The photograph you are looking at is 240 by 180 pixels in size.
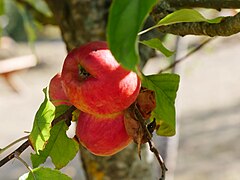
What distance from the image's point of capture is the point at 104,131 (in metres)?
0.55

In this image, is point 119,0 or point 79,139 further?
point 79,139

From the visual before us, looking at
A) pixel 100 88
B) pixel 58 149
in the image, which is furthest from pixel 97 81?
pixel 58 149

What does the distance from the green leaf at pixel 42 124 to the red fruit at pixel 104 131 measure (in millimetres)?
33

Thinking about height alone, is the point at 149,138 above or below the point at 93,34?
above

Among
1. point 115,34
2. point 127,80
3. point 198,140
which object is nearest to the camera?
point 115,34

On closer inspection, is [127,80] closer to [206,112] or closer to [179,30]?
[179,30]

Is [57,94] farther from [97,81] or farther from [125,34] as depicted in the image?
[125,34]

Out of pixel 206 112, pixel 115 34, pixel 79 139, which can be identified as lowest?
pixel 206 112

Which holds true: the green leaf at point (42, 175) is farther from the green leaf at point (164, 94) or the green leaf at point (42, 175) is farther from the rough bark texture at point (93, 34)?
the rough bark texture at point (93, 34)

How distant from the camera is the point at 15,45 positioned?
5719 mm

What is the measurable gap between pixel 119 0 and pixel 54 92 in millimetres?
215

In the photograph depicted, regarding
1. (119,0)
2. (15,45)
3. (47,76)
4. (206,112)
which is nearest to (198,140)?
(206,112)

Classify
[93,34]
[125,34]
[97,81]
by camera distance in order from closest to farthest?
[125,34]
[97,81]
[93,34]

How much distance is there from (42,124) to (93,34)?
1.86ft
